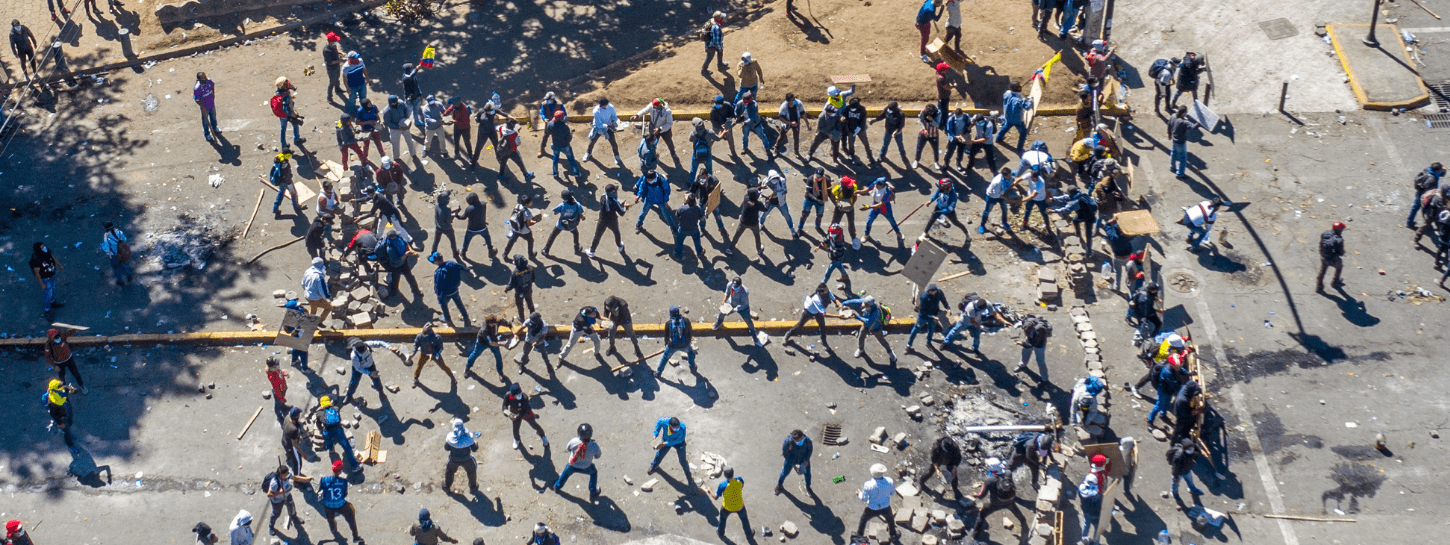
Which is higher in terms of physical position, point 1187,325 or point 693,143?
point 693,143

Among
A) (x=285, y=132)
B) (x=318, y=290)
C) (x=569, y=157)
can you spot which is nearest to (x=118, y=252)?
(x=318, y=290)

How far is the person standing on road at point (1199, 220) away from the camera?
19438mm

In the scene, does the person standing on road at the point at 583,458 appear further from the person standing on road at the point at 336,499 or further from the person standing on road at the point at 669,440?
the person standing on road at the point at 336,499

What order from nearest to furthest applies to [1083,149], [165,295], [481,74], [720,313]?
[720,313]
[165,295]
[1083,149]
[481,74]

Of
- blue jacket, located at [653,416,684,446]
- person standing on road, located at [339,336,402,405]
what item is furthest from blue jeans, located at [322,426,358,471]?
blue jacket, located at [653,416,684,446]

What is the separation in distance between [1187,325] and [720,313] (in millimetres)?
7382

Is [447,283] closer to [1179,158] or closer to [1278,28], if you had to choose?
[1179,158]

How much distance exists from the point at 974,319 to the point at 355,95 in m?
13.8

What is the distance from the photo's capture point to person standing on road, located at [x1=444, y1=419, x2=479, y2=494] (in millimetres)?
15133

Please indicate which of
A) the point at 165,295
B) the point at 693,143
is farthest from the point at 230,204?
the point at 693,143

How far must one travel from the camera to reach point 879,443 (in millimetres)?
16469

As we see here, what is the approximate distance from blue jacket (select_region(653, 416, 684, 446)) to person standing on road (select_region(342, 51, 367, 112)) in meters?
11.7

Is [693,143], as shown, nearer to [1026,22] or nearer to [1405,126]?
[1026,22]

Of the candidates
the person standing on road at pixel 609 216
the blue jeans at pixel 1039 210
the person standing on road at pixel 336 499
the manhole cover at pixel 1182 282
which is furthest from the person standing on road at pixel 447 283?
the manhole cover at pixel 1182 282
